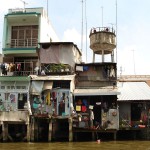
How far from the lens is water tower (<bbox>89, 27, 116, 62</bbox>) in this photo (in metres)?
32.0

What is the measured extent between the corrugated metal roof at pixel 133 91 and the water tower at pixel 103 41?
399 centimetres

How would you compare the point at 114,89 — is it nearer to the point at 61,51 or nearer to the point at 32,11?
the point at 61,51

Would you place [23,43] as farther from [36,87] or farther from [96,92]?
[96,92]

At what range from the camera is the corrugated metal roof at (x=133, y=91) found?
26938 mm

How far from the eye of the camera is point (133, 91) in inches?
1145

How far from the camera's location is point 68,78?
83.8 ft

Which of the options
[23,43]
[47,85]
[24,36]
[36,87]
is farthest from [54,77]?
[24,36]

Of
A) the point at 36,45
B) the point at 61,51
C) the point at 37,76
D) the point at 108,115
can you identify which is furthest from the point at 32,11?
the point at 108,115

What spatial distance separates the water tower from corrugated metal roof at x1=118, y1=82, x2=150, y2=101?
157 inches

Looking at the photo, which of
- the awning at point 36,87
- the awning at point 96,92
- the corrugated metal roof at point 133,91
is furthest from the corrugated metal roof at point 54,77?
the corrugated metal roof at point 133,91

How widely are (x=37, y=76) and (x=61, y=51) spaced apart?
3.59 m

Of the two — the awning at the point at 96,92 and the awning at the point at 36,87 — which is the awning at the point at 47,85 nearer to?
the awning at the point at 36,87

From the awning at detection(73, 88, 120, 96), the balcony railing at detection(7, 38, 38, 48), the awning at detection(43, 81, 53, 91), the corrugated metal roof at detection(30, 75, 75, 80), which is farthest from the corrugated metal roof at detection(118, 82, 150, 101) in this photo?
the balcony railing at detection(7, 38, 38, 48)

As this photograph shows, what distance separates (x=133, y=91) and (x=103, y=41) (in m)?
6.33
